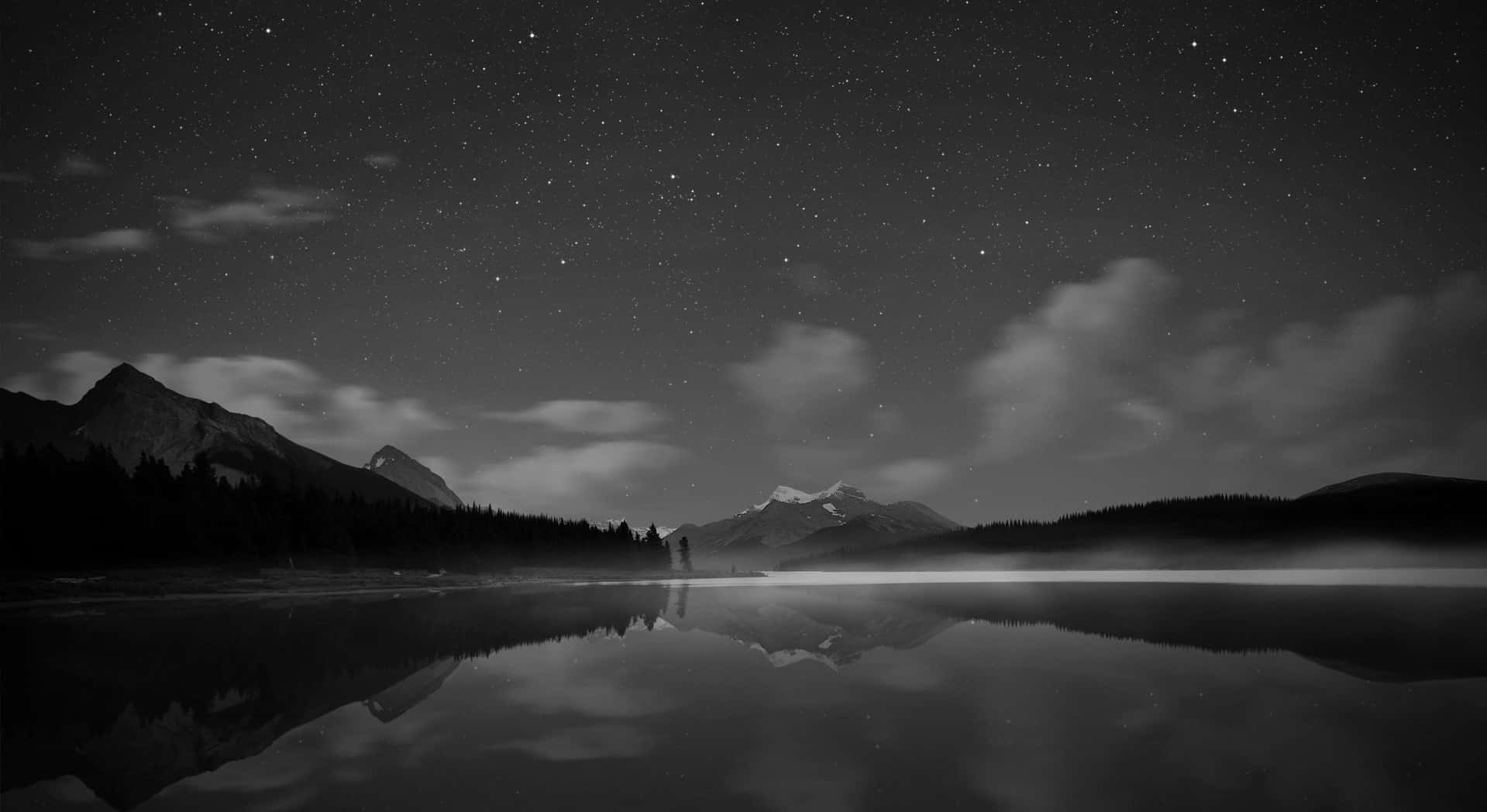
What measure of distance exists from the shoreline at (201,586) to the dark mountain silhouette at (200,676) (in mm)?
17196

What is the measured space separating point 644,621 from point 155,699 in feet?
78.5

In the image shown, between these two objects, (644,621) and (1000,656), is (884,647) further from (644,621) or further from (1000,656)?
(644,621)

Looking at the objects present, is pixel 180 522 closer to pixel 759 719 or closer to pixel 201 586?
pixel 201 586

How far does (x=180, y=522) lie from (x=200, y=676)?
3065 inches

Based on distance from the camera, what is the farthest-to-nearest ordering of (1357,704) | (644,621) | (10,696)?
(644,621)
(10,696)
(1357,704)

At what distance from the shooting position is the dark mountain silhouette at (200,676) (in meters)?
12.6

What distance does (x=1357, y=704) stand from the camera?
15281mm

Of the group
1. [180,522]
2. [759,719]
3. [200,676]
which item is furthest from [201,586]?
[759,719]

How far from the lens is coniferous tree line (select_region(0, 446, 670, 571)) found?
249ft

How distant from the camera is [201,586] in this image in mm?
68125

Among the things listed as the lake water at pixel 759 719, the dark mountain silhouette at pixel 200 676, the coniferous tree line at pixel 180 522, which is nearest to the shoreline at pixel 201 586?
the coniferous tree line at pixel 180 522

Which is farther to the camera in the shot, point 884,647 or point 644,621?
point 644,621

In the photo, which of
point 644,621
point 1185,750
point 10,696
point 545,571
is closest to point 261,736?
point 10,696

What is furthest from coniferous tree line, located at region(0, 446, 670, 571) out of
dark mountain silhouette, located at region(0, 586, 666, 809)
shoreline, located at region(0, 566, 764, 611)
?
dark mountain silhouette, located at region(0, 586, 666, 809)
